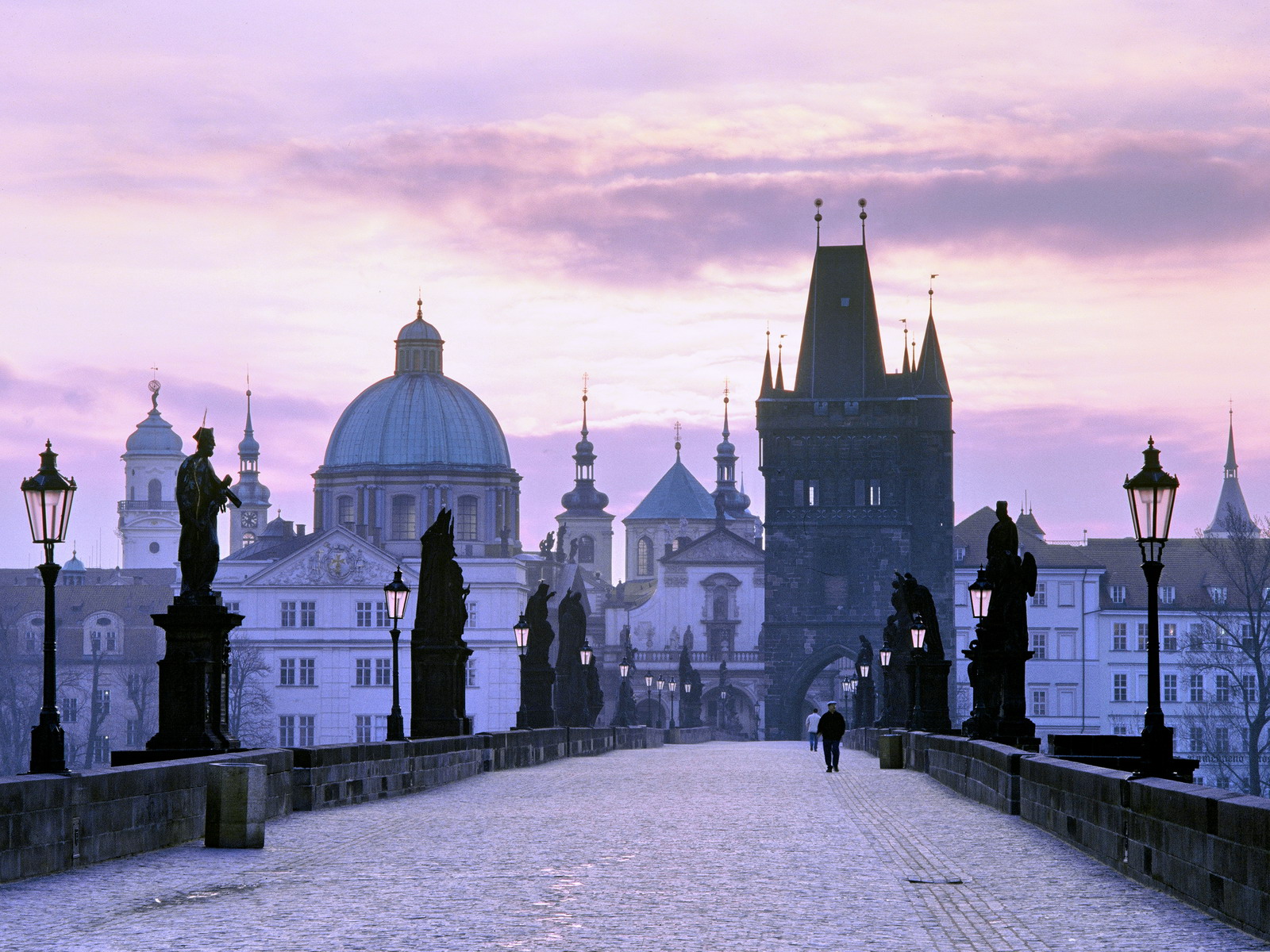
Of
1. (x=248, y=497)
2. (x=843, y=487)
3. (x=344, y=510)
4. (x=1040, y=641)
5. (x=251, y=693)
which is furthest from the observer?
(x=248, y=497)

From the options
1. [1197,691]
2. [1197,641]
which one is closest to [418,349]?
[1197,691]

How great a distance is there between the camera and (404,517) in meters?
138

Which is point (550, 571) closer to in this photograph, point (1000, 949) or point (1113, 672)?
point (1113, 672)

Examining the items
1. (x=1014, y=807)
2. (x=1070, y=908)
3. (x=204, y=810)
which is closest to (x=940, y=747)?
(x=1014, y=807)

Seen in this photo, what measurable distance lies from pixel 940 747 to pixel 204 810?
16.0 meters

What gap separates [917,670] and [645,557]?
15665 cm

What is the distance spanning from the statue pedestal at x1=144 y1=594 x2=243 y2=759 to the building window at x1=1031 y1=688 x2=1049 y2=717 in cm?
9994

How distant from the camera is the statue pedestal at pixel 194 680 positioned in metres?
20.6

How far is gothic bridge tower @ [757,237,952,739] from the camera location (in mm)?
121250

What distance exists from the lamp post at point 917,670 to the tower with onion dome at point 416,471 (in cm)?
9418

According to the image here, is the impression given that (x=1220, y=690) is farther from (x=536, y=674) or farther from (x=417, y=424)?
(x=536, y=674)

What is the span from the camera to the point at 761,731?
133 meters

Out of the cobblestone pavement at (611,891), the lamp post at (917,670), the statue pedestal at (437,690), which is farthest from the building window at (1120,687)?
the cobblestone pavement at (611,891)

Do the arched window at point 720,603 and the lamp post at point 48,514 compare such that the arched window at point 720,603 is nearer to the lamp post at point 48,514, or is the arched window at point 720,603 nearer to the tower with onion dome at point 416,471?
the tower with onion dome at point 416,471
